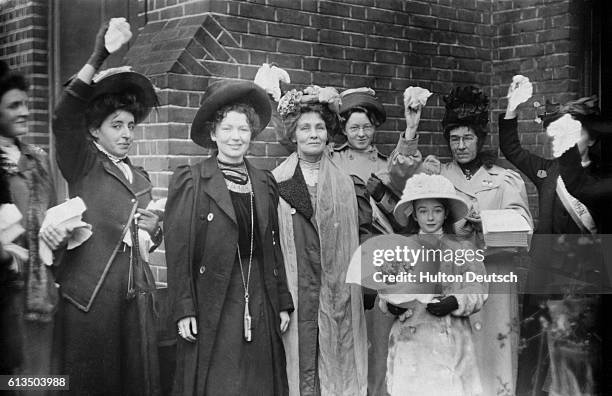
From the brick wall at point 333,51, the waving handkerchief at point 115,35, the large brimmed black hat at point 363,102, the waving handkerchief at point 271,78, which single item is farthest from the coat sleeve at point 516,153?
the waving handkerchief at point 115,35

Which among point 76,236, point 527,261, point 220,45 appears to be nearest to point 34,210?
point 76,236

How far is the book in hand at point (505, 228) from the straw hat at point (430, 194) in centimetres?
42

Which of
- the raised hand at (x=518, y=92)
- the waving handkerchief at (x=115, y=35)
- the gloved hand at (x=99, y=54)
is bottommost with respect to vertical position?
the raised hand at (x=518, y=92)

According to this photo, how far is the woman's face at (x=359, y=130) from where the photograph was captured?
517 cm

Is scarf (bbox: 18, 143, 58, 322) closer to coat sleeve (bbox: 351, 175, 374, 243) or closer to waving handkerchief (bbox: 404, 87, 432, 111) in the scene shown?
coat sleeve (bbox: 351, 175, 374, 243)

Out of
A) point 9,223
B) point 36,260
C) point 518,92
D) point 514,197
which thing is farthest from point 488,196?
point 9,223

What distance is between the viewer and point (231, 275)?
14.6ft

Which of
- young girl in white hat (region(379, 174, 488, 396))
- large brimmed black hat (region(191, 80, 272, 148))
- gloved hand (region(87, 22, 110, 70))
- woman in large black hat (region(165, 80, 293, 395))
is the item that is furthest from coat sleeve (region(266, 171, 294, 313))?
gloved hand (region(87, 22, 110, 70))

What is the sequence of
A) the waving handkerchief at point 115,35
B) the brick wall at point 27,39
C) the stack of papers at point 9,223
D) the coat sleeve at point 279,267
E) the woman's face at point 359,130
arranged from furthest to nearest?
the woman's face at point 359,130 < the brick wall at point 27,39 < the coat sleeve at point 279,267 < the waving handkerchief at point 115,35 < the stack of papers at point 9,223

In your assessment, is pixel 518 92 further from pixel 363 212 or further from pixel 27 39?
pixel 27 39

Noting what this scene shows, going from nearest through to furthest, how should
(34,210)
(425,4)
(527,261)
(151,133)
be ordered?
(34,210) → (151,133) → (527,261) → (425,4)

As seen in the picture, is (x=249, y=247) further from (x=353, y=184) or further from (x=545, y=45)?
(x=545, y=45)

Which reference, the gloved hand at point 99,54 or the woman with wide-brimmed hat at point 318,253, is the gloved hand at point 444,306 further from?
the gloved hand at point 99,54

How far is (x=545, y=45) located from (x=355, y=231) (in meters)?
2.10
